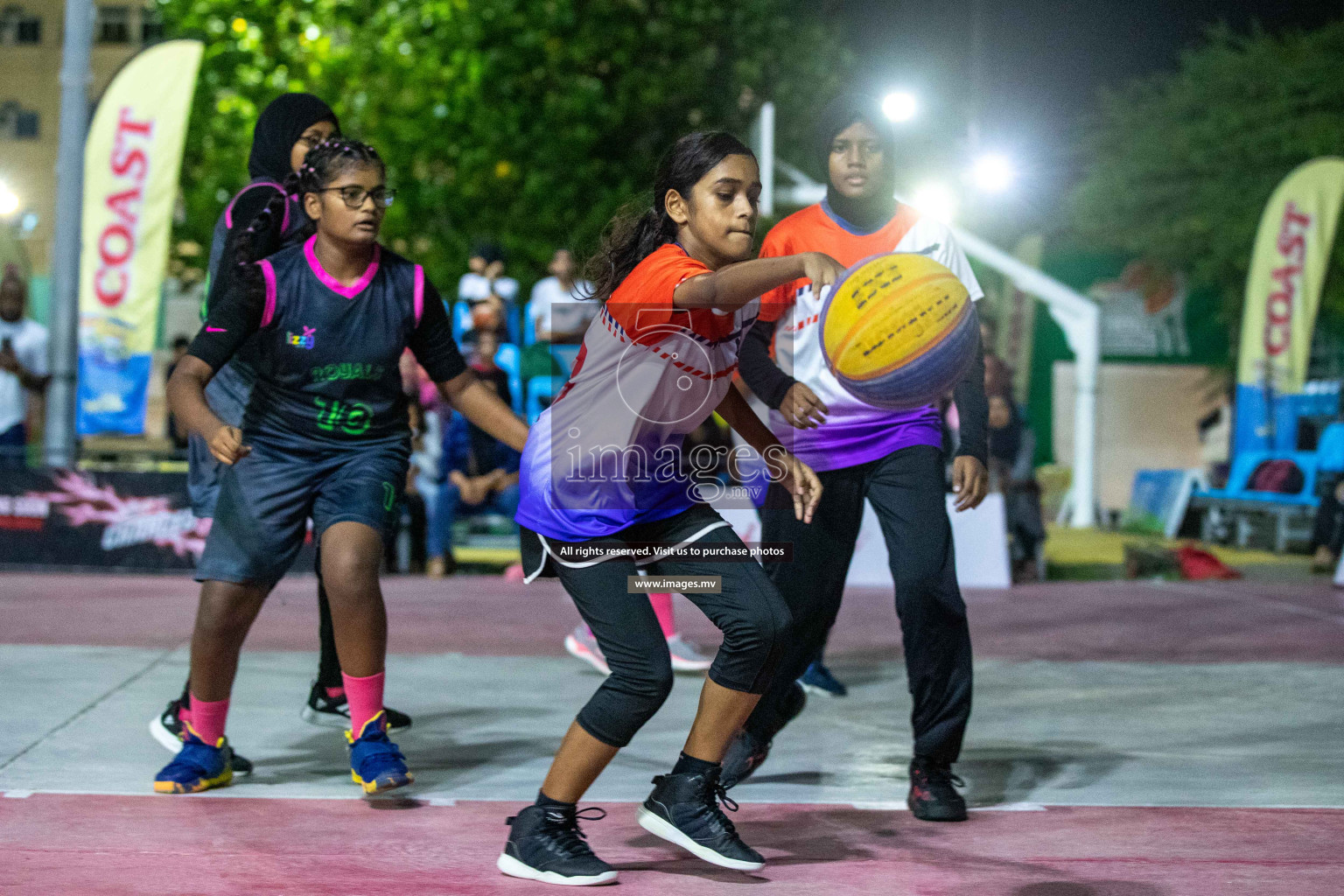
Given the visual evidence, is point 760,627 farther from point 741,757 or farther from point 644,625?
point 741,757

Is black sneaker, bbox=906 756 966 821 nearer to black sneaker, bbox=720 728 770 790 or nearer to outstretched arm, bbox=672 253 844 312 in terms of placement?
black sneaker, bbox=720 728 770 790

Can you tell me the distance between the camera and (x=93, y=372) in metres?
12.1

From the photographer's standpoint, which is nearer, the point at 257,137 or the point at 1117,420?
the point at 257,137

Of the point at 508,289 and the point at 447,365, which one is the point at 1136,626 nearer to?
the point at 447,365

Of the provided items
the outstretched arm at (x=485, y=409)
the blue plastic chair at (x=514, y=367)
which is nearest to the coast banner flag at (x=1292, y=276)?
the blue plastic chair at (x=514, y=367)

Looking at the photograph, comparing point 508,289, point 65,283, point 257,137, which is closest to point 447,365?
point 257,137

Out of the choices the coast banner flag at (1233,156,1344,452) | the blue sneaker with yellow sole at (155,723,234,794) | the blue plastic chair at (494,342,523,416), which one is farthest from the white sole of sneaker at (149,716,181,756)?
the coast banner flag at (1233,156,1344,452)

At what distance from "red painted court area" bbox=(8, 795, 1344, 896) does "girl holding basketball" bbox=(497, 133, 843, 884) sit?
0.18 meters

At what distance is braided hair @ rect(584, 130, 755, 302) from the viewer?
3.61 metres

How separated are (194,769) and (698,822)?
168cm

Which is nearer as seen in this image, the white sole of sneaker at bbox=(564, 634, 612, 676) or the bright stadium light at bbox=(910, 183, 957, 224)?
the white sole of sneaker at bbox=(564, 634, 612, 676)

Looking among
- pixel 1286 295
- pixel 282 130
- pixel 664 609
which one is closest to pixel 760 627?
pixel 282 130

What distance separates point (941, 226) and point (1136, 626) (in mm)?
4900

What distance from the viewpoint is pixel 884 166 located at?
4.42 metres
